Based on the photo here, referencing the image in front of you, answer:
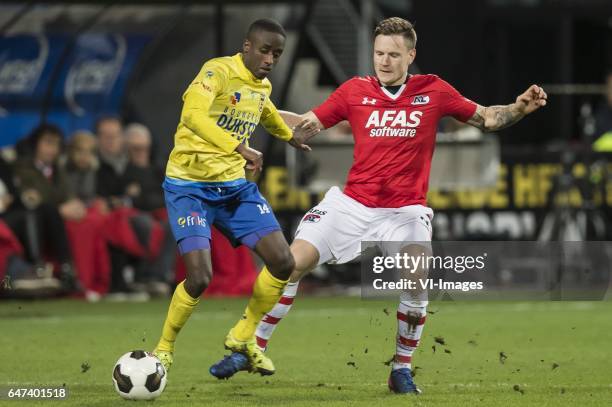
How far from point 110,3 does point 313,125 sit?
9006mm

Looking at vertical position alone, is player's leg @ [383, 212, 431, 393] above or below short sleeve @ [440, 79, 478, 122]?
below

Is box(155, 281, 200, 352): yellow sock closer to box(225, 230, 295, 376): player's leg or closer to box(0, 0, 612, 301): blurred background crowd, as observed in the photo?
box(225, 230, 295, 376): player's leg

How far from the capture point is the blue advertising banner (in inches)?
701

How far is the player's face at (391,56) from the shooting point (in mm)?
8609

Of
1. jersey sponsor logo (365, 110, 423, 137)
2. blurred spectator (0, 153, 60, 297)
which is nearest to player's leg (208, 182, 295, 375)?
jersey sponsor logo (365, 110, 423, 137)

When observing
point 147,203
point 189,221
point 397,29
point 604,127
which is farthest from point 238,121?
point 604,127

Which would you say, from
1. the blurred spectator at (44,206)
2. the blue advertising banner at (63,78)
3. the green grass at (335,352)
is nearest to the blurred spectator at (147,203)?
the green grass at (335,352)

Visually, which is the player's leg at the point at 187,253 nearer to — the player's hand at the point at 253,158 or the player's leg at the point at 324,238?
the player's leg at the point at 324,238

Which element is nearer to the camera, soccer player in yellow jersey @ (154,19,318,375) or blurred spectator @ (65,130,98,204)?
soccer player in yellow jersey @ (154,19,318,375)

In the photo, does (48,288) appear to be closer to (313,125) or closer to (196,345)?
(196,345)

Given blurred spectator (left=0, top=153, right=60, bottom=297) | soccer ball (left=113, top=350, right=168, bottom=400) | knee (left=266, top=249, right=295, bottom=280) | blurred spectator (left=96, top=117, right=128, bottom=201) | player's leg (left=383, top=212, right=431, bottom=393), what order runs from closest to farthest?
soccer ball (left=113, top=350, right=168, bottom=400) → player's leg (left=383, top=212, right=431, bottom=393) → knee (left=266, top=249, right=295, bottom=280) → blurred spectator (left=0, top=153, right=60, bottom=297) → blurred spectator (left=96, top=117, right=128, bottom=201)

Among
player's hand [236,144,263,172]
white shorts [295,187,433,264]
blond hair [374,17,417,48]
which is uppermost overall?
blond hair [374,17,417,48]

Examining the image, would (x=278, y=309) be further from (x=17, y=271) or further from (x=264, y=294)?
(x=17, y=271)

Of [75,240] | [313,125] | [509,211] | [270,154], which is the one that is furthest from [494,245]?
[313,125]
